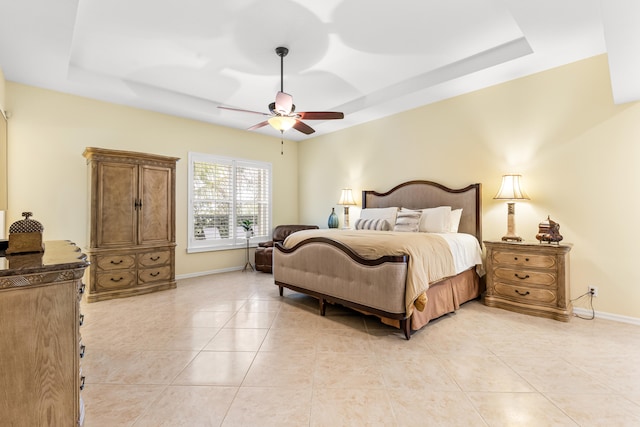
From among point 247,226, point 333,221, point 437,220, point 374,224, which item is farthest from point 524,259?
point 247,226

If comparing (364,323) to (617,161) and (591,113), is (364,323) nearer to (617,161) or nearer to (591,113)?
(617,161)

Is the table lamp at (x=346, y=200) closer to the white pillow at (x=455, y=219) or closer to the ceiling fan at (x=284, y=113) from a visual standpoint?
the white pillow at (x=455, y=219)

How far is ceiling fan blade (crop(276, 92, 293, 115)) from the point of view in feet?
10.0

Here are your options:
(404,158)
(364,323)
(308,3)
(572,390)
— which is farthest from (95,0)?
(572,390)

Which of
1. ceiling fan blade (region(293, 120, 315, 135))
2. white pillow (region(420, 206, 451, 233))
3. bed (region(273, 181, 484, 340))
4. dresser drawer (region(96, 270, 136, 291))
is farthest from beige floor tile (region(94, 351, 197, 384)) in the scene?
white pillow (region(420, 206, 451, 233))

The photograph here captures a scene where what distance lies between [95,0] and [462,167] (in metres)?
4.51

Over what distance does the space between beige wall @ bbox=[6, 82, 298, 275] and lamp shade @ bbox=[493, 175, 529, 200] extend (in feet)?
15.9

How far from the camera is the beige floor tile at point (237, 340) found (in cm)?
250

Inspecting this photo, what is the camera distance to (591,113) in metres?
3.22

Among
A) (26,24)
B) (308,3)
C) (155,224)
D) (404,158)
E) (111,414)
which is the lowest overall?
(111,414)

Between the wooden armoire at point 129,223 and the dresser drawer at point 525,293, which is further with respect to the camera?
the wooden armoire at point 129,223

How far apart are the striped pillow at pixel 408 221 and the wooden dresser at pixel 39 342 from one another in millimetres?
3616

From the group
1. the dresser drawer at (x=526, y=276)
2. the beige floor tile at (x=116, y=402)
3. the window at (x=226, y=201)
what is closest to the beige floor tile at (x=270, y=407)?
the beige floor tile at (x=116, y=402)

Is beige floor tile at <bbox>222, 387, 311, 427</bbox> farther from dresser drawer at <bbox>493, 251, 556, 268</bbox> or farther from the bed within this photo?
dresser drawer at <bbox>493, 251, 556, 268</bbox>
